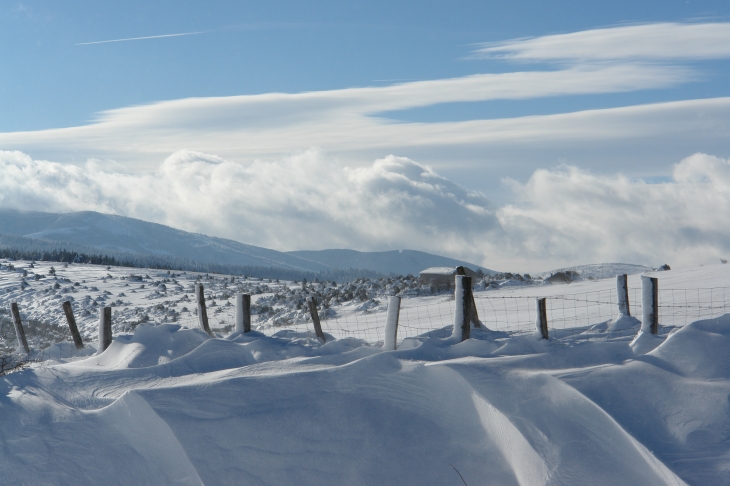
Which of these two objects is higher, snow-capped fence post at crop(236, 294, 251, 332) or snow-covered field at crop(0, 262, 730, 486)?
snow-capped fence post at crop(236, 294, 251, 332)

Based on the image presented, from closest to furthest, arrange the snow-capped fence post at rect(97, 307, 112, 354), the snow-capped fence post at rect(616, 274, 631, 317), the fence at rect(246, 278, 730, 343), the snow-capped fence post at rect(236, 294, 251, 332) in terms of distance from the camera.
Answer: the snow-capped fence post at rect(616, 274, 631, 317) → the snow-capped fence post at rect(236, 294, 251, 332) → the snow-capped fence post at rect(97, 307, 112, 354) → the fence at rect(246, 278, 730, 343)

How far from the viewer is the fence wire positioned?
1280 centimetres

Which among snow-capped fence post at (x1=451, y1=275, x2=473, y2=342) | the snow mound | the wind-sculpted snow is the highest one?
snow-capped fence post at (x1=451, y1=275, x2=473, y2=342)

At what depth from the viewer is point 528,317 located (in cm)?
1770

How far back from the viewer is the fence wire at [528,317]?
12805mm

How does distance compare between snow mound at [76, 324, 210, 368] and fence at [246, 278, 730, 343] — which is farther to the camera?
fence at [246, 278, 730, 343]

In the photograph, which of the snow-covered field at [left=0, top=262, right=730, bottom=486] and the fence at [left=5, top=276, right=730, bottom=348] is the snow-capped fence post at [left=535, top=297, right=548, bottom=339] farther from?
the fence at [left=5, top=276, right=730, bottom=348]

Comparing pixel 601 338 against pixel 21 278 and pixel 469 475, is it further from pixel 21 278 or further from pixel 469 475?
pixel 21 278

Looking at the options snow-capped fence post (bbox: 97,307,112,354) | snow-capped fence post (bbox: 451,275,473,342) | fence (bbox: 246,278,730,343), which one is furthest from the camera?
fence (bbox: 246,278,730,343)

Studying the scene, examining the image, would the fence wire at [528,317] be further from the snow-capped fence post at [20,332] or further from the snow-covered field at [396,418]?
the snow-capped fence post at [20,332]

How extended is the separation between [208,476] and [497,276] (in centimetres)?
2789

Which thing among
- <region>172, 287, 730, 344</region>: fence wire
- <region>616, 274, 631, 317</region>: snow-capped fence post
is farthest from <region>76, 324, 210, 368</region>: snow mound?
<region>616, 274, 631, 317</region>: snow-capped fence post

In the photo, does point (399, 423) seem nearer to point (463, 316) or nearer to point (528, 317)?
point (463, 316)

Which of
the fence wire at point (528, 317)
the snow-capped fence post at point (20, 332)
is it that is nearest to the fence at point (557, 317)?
the fence wire at point (528, 317)
